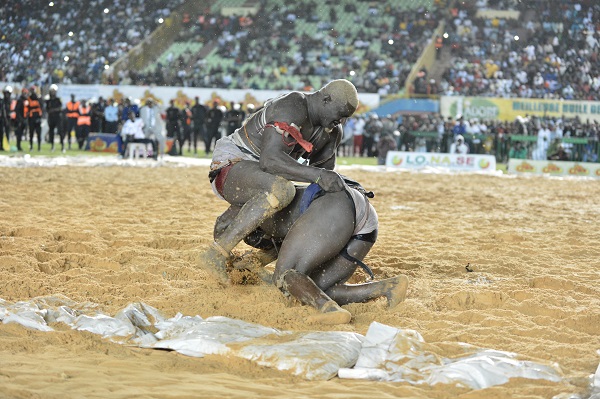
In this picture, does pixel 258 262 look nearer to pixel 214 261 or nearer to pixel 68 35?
pixel 214 261

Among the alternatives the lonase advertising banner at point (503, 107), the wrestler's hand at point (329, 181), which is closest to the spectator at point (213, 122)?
the lonase advertising banner at point (503, 107)

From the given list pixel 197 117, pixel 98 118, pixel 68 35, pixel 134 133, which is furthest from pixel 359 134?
pixel 68 35

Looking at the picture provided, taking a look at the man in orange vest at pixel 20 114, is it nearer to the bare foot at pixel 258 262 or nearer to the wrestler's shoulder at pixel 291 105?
the bare foot at pixel 258 262

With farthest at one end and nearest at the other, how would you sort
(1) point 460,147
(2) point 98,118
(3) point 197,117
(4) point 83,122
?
1. (2) point 98,118
2. (1) point 460,147
3. (3) point 197,117
4. (4) point 83,122

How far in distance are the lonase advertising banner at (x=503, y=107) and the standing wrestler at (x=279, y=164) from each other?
2612 centimetres

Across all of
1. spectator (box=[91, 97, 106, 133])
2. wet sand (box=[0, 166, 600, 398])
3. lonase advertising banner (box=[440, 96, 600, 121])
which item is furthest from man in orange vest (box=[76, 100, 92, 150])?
wet sand (box=[0, 166, 600, 398])

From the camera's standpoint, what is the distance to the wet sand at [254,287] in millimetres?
3701

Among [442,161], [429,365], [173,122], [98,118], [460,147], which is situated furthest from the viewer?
[98,118]

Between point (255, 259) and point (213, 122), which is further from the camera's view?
point (213, 122)

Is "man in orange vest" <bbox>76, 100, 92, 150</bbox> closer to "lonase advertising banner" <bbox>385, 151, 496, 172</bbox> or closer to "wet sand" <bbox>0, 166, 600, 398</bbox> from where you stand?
"lonase advertising banner" <bbox>385, 151, 496, 172</bbox>

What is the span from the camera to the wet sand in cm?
370

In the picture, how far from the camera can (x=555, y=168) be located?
23.0 metres

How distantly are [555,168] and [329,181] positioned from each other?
19.1 m

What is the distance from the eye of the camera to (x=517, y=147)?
94.3 ft
